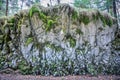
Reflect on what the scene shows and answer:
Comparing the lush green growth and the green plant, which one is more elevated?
the lush green growth

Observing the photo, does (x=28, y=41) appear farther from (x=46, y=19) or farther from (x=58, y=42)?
(x=58, y=42)

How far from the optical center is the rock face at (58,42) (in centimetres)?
1154

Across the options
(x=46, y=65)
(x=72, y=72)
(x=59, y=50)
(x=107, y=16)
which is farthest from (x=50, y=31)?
(x=107, y=16)

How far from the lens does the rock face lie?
1154cm

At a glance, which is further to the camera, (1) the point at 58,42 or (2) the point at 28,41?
(2) the point at 28,41

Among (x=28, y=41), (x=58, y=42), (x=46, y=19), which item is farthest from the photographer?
(x=46, y=19)

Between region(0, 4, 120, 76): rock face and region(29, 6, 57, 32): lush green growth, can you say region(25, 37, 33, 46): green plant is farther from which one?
region(29, 6, 57, 32): lush green growth

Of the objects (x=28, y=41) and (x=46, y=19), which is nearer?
(x=28, y=41)

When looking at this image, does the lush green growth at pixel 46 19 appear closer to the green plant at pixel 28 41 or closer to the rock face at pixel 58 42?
the rock face at pixel 58 42

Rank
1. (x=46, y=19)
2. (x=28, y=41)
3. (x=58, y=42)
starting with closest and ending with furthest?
1. (x=58, y=42)
2. (x=28, y=41)
3. (x=46, y=19)

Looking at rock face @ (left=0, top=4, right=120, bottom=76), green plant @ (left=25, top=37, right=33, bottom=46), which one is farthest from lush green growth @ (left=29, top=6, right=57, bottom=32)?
green plant @ (left=25, top=37, right=33, bottom=46)

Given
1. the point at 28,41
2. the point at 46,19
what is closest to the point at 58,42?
the point at 46,19

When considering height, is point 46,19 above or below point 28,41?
above

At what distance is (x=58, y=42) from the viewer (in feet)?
38.4
